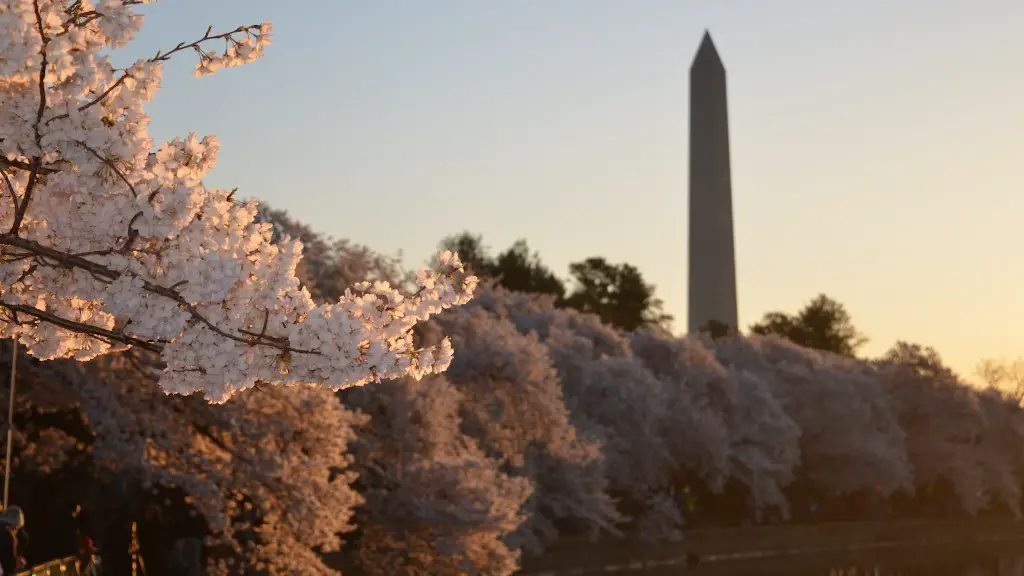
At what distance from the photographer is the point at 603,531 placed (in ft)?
151

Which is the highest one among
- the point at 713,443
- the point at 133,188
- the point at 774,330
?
the point at 774,330

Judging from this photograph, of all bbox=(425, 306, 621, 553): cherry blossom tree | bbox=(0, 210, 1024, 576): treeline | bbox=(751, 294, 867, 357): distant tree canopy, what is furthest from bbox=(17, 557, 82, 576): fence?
bbox=(751, 294, 867, 357): distant tree canopy

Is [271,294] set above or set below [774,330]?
below

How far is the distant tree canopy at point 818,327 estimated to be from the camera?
98.2 m

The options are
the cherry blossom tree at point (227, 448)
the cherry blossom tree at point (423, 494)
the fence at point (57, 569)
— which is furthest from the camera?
the cherry blossom tree at point (423, 494)

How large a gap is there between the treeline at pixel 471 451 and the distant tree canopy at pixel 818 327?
30259mm

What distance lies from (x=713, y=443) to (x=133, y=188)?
44697 mm

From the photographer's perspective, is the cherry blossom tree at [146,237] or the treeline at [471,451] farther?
the treeline at [471,451]

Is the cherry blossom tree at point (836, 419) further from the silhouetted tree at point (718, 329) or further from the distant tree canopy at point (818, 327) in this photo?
the distant tree canopy at point (818, 327)

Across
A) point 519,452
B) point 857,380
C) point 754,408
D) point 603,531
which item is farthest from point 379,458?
point 857,380

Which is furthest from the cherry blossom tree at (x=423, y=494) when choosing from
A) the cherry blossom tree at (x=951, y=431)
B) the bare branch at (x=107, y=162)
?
the cherry blossom tree at (x=951, y=431)

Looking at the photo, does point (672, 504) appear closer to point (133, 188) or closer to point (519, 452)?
point (519, 452)

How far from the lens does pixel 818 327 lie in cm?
9931

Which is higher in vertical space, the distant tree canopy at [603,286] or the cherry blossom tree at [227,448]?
the distant tree canopy at [603,286]
